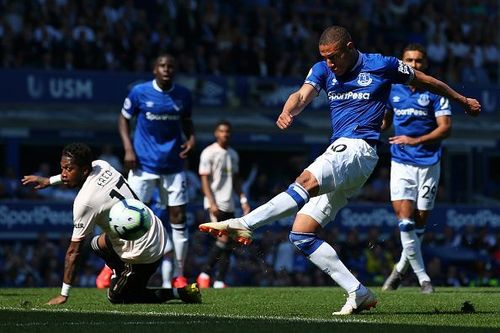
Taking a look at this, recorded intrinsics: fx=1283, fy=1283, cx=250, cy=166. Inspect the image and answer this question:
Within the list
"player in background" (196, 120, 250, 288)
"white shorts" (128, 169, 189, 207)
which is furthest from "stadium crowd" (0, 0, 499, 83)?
"white shorts" (128, 169, 189, 207)

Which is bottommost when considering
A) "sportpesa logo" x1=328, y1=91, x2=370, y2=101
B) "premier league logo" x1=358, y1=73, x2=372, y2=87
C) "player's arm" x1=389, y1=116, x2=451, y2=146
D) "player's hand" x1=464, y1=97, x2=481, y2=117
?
"player's arm" x1=389, y1=116, x2=451, y2=146

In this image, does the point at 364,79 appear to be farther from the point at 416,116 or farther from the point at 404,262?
the point at 404,262

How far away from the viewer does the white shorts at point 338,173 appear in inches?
396

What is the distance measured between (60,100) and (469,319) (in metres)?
17.4

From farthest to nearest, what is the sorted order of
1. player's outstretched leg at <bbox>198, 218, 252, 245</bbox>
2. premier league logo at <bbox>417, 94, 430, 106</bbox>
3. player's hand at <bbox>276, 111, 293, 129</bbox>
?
1. premier league logo at <bbox>417, 94, 430, 106</bbox>
2. player's hand at <bbox>276, 111, 293, 129</bbox>
3. player's outstretched leg at <bbox>198, 218, 252, 245</bbox>

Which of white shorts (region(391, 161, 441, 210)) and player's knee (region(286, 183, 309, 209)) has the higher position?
player's knee (region(286, 183, 309, 209))

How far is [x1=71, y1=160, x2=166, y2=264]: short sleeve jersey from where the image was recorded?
36.0 feet

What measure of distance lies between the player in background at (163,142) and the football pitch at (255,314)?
2.27 meters

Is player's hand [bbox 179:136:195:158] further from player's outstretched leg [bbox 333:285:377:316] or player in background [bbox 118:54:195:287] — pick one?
player's outstretched leg [bbox 333:285:377:316]

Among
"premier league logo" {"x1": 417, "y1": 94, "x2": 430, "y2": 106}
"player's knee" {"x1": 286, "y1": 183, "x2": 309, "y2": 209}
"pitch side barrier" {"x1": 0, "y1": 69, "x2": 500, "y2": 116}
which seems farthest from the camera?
"pitch side barrier" {"x1": 0, "y1": 69, "x2": 500, "y2": 116}

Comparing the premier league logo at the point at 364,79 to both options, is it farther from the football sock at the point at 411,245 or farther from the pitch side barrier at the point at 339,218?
the pitch side barrier at the point at 339,218

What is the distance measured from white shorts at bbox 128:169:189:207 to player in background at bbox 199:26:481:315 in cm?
517

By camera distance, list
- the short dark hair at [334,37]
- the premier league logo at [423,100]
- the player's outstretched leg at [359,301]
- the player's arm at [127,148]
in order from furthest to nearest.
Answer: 1. the player's arm at [127,148]
2. the premier league logo at [423,100]
3. the short dark hair at [334,37]
4. the player's outstretched leg at [359,301]

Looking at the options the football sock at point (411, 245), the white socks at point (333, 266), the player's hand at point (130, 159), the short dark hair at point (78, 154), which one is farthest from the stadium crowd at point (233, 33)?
the white socks at point (333, 266)
